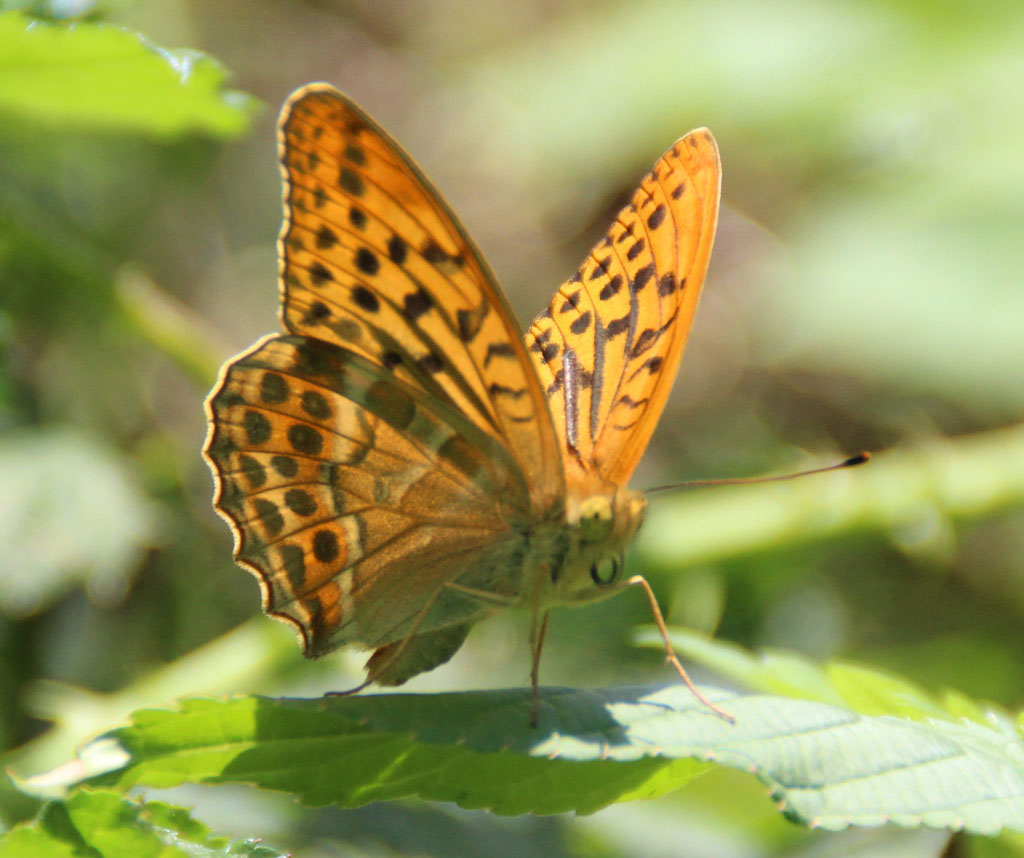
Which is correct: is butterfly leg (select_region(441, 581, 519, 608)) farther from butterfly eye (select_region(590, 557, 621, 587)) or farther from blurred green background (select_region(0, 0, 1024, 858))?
blurred green background (select_region(0, 0, 1024, 858))

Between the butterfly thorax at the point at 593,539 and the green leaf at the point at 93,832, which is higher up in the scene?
the butterfly thorax at the point at 593,539

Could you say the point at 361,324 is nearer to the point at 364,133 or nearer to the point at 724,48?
the point at 364,133

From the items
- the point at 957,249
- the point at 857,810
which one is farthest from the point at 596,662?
the point at 957,249

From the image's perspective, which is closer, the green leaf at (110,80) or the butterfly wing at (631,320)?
the butterfly wing at (631,320)

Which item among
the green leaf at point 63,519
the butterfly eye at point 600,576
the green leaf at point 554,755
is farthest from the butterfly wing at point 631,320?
the green leaf at point 63,519

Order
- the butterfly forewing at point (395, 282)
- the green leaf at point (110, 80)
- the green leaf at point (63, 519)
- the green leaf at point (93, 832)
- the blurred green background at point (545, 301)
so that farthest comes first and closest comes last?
1. the green leaf at point (63, 519)
2. the blurred green background at point (545, 301)
3. the green leaf at point (110, 80)
4. the butterfly forewing at point (395, 282)
5. the green leaf at point (93, 832)

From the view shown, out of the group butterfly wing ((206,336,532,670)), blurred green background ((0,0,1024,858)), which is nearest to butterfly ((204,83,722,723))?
butterfly wing ((206,336,532,670))

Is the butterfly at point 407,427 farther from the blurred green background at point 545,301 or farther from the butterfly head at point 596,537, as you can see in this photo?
the blurred green background at point 545,301
